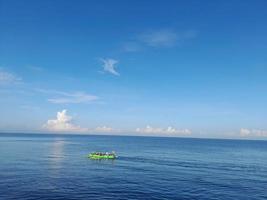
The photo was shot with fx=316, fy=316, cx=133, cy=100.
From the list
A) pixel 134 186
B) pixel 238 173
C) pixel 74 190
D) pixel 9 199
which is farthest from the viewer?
pixel 238 173

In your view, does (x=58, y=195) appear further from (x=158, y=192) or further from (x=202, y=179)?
(x=202, y=179)

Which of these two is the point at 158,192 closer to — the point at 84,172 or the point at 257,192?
the point at 257,192

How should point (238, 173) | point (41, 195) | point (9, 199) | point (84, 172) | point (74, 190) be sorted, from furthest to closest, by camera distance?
point (238, 173), point (84, 172), point (74, 190), point (41, 195), point (9, 199)

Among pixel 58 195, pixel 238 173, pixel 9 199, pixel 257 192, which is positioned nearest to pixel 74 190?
pixel 58 195

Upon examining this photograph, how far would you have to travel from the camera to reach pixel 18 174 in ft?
285

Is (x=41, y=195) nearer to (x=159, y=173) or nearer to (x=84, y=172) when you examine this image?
(x=84, y=172)

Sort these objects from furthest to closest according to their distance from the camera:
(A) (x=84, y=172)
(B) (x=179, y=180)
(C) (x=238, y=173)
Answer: (C) (x=238, y=173), (A) (x=84, y=172), (B) (x=179, y=180)

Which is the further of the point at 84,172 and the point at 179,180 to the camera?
the point at 84,172

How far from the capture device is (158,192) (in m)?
69.5

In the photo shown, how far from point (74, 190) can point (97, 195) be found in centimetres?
675

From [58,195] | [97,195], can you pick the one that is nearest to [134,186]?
[97,195]

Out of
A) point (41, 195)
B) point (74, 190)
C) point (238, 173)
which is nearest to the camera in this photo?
point (41, 195)

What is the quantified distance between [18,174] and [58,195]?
2837 centimetres

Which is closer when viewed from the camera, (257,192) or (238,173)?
(257,192)
